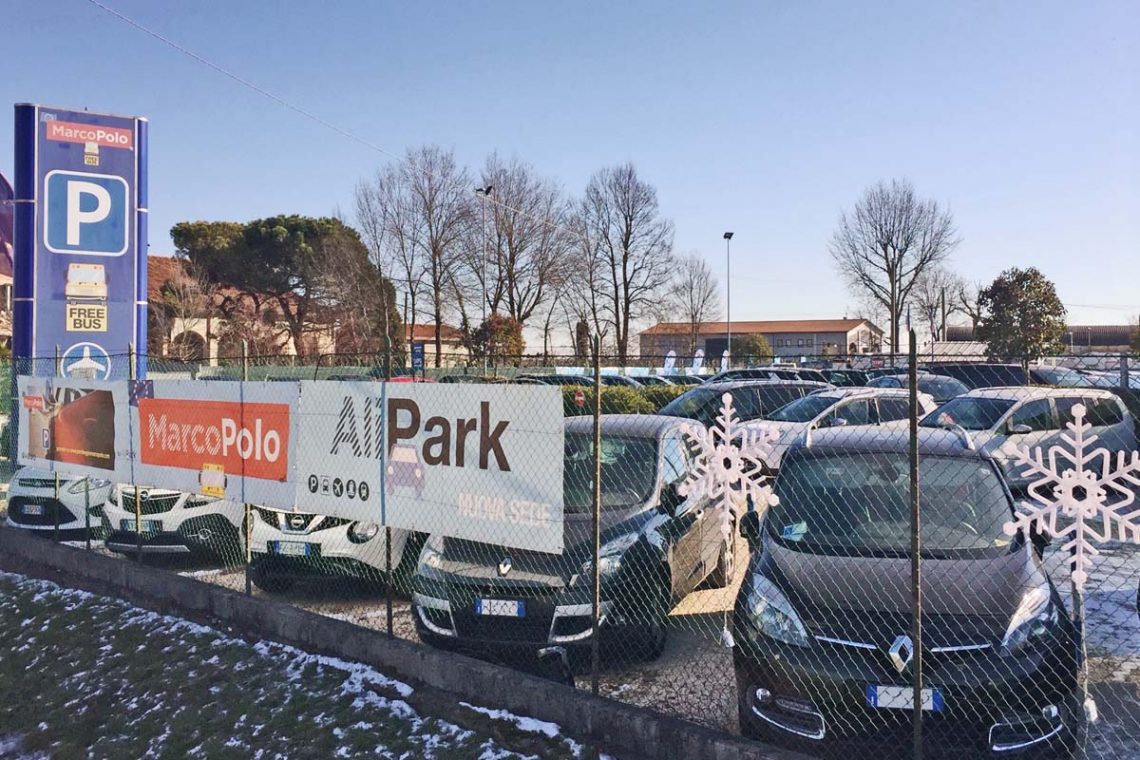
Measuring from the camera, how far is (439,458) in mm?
5684

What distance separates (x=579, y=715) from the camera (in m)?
4.84

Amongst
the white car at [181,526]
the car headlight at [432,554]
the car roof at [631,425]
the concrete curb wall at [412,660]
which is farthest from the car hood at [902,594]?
the white car at [181,526]

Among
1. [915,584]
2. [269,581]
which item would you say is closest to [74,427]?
[269,581]

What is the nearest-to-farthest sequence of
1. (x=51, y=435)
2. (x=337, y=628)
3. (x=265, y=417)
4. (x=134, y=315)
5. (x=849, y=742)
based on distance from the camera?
(x=849, y=742) → (x=337, y=628) → (x=265, y=417) → (x=51, y=435) → (x=134, y=315)

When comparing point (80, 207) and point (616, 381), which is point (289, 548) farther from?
point (616, 381)

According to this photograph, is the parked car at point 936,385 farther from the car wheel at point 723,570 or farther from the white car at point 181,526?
the white car at point 181,526

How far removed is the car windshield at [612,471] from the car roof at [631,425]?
0.15ft

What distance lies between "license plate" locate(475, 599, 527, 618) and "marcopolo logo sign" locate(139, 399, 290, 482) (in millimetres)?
2173

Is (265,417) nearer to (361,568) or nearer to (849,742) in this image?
(361,568)

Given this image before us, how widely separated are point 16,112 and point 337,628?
10.7 metres

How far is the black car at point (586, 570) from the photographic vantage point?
531 cm

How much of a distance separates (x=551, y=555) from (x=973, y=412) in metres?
8.36

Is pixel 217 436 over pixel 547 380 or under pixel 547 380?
under

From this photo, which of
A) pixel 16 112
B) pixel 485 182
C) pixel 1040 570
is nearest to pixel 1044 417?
pixel 1040 570
